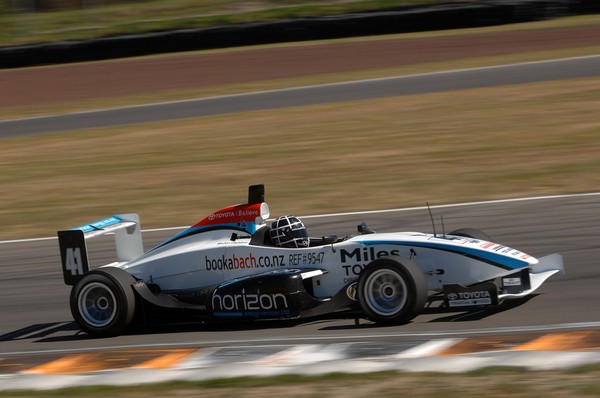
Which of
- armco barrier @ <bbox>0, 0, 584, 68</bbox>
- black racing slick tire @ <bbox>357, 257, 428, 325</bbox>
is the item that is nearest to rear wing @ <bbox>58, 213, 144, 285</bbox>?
black racing slick tire @ <bbox>357, 257, 428, 325</bbox>

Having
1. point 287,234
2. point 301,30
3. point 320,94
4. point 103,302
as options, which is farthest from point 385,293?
point 301,30

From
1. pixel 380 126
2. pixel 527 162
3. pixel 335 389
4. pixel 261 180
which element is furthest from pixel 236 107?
pixel 335 389

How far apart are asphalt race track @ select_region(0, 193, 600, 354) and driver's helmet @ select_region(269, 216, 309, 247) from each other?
68 cm

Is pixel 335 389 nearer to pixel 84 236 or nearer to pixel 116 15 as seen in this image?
pixel 84 236

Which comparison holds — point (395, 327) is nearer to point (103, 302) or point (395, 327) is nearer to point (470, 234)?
point (470, 234)

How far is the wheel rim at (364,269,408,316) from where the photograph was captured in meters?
7.35

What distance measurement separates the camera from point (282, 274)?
7.81 meters

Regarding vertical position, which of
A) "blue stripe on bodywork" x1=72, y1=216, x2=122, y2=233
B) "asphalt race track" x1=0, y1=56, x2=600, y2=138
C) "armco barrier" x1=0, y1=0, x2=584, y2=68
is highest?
"armco barrier" x1=0, y1=0, x2=584, y2=68

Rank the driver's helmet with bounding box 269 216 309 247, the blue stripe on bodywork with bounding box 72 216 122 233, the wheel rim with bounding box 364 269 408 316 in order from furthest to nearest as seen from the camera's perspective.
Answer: the blue stripe on bodywork with bounding box 72 216 122 233, the driver's helmet with bounding box 269 216 309 247, the wheel rim with bounding box 364 269 408 316

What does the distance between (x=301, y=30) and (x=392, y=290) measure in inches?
935

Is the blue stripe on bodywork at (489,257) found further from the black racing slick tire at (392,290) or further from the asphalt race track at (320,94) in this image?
the asphalt race track at (320,94)

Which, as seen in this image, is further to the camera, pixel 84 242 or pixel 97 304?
pixel 84 242

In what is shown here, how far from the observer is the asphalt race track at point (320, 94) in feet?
73.9

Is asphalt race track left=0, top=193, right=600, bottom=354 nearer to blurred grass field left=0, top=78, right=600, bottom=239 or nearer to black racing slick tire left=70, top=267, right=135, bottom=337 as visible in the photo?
black racing slick tire left=70, top=267, right=135, bottom=337
